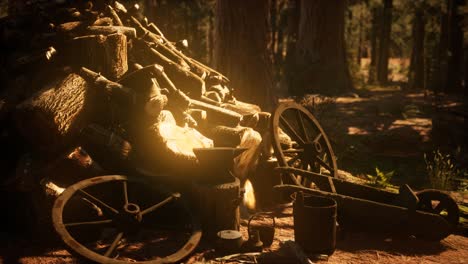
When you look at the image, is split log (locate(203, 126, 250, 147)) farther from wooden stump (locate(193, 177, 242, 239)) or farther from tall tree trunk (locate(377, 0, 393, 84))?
tall tree trunk (locate(377, 0, 393, 84))

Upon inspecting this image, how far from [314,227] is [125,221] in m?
1.95

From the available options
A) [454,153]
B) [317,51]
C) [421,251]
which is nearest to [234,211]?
[421,251]

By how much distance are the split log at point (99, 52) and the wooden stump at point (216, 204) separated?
6.60ft

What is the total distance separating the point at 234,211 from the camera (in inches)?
199

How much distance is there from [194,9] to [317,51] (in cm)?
1560

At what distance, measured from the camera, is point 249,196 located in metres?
6.39

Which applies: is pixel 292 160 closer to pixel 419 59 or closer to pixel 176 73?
pixel 176 73

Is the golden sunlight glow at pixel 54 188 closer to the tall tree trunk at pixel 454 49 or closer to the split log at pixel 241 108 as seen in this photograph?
the split log at pixel 241 108

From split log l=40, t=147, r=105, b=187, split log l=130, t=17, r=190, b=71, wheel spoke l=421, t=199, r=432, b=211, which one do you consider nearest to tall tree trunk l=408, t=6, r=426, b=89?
split log l=130, t=17, r=190, b=71

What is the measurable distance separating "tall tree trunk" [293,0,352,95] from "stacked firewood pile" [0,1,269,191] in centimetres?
1035

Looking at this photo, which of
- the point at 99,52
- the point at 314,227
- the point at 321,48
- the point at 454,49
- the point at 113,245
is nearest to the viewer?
the point at 113,245

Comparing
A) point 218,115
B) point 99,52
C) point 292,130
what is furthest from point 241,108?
point 99,52

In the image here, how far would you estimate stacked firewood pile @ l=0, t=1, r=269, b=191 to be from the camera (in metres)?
5.02

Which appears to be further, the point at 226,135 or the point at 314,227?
the point at 226,135
